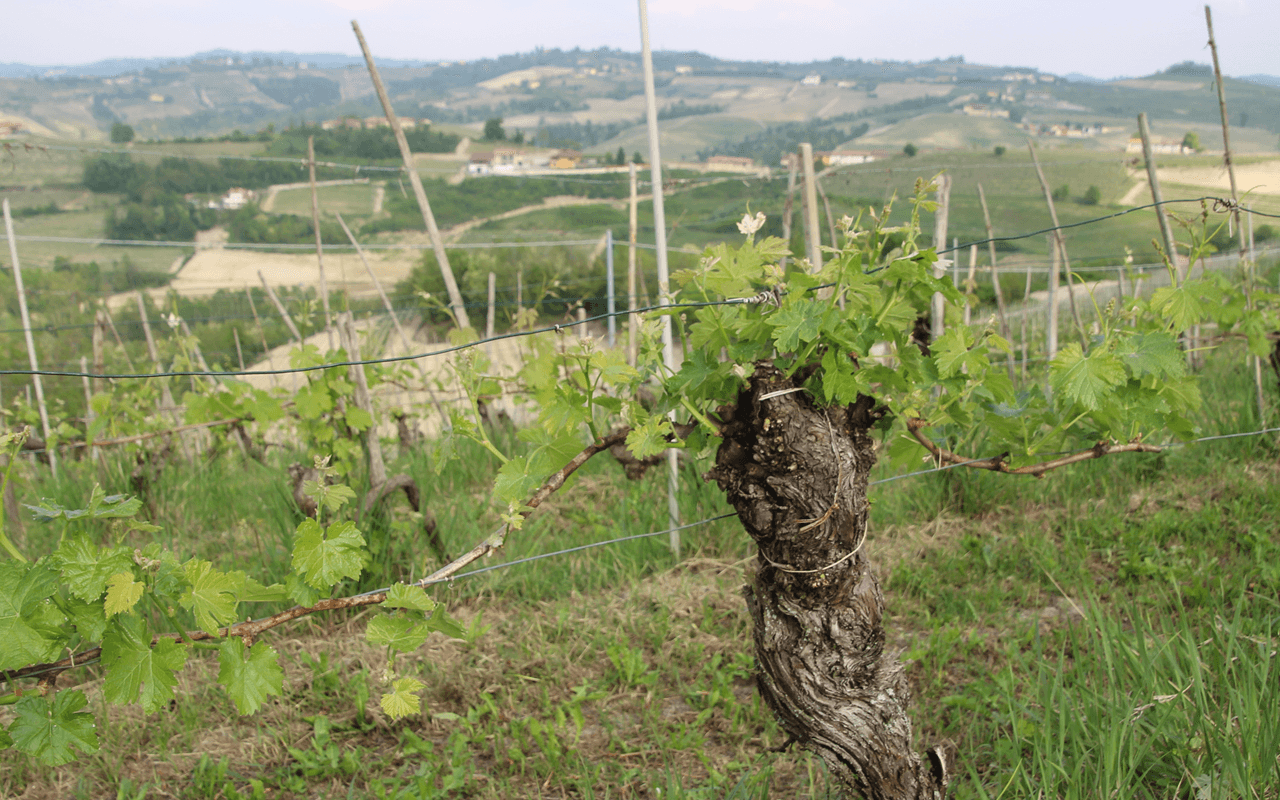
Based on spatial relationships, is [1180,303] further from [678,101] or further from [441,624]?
[678,101]

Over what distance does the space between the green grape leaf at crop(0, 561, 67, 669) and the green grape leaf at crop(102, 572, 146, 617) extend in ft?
0.32

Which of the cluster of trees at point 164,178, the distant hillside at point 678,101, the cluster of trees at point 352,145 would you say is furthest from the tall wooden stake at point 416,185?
the distant hillside at point 678,101

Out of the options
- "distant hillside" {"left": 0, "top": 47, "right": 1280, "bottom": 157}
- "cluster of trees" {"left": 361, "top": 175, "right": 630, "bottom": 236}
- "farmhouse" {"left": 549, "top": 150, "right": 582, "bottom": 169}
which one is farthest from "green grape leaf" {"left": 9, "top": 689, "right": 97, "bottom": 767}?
"distant hillside" {"left": 0, "top": 47, "right": 1280, "bottom": 157}

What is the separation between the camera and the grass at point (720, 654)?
1896 millimetres

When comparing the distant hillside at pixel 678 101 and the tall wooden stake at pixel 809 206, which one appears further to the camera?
the distant hillside at pixel 678 101

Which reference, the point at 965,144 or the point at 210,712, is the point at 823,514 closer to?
the point at 210,712

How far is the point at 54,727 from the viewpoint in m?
1.18

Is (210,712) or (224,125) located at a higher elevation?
(224,125)

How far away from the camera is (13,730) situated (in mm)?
1163

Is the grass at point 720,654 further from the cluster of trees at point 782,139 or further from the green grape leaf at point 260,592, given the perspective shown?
the cluster of trees at point 782,139

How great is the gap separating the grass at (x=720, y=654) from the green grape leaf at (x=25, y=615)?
105cm

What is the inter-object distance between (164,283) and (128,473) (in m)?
31.3

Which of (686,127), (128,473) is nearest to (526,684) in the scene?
(128,473)

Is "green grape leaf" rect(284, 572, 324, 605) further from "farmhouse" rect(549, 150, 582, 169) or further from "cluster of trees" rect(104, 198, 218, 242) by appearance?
"cluster of trees" rect(104, 198, 218, 242)
